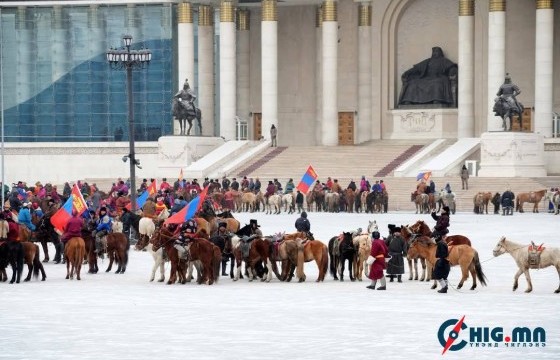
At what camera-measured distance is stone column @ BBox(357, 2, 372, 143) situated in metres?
85.6

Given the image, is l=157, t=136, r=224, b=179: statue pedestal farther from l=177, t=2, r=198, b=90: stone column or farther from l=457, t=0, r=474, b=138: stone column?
l=457, t=0, r=474, b=138: stone column

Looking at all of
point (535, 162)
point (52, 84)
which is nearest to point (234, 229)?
point (535, 162)

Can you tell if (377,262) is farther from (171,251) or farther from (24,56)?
(24,56)

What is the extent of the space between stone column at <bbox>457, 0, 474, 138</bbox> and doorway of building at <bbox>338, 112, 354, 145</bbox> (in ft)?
26.2

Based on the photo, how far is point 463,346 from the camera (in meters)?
22.1

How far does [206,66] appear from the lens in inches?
3406

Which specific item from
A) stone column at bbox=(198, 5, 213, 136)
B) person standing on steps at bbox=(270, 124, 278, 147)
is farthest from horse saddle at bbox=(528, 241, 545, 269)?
stone column at bbox=(198, 5, 213, 136)

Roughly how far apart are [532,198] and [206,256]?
32349 mm

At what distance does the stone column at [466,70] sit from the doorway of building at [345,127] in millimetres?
7987

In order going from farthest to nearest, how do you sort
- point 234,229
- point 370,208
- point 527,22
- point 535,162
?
point 527,22 → point 535,162 → point 370,208 → point 234,229

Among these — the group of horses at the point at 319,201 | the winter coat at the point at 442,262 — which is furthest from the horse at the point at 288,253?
the group of horses at the point at 319,201

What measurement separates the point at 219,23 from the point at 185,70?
4412mm

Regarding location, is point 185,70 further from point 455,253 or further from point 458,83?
point 455,253

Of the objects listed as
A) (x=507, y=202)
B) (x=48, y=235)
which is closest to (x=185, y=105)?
(x=507, y=202)
